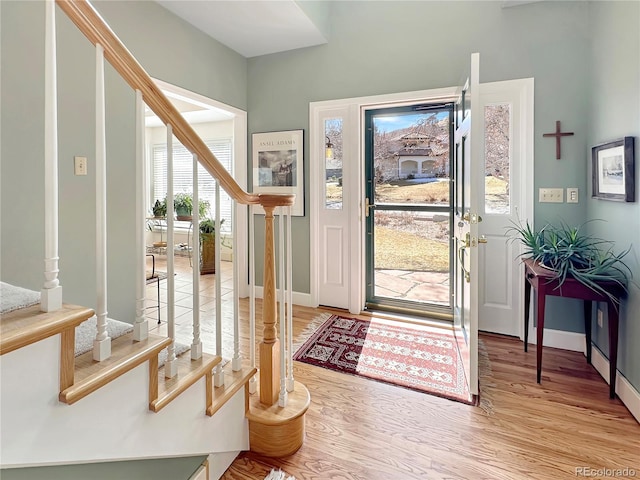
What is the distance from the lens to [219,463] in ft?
4.99

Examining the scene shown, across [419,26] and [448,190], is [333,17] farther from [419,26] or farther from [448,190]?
[448,190]

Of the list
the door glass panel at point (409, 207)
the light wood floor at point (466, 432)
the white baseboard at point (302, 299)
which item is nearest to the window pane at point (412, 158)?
the door glass panel at point (409, 207)

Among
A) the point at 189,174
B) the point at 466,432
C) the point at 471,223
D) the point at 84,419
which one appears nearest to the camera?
the point at 84,419

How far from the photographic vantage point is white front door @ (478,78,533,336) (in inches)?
109

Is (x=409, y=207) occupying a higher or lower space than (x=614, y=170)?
lower

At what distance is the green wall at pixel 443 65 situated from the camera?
2.65 meters

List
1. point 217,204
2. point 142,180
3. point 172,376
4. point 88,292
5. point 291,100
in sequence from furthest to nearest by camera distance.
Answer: point 291,100, point 88,292, point 217,204, point 172,376, point 142,180

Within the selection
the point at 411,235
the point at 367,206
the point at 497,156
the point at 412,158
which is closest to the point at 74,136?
the point at 367,206

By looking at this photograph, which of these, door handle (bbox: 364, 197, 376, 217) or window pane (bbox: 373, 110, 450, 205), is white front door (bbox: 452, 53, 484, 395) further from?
door handle (bbox: 364, 197, 376, 217)

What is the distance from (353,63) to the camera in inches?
132

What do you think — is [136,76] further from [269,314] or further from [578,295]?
[578,295]

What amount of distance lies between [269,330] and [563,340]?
8.27ft

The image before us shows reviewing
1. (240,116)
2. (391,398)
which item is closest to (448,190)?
(391,398)

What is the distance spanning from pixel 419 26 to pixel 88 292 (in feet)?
11.4
